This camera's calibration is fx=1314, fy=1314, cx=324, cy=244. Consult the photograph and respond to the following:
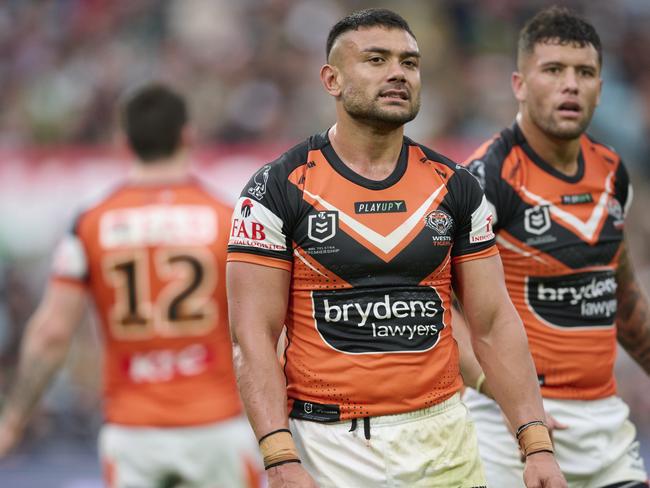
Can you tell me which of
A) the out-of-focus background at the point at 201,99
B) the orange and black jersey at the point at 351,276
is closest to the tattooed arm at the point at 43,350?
the orange and black jersey at the point at 351,276

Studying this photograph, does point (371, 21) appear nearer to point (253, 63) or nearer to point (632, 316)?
point (632, 316)

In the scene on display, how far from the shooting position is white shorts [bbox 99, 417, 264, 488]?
6.60 m

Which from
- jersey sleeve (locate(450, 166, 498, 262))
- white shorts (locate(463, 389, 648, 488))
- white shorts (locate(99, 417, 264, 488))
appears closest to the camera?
jersey sleeve (locate(450, 166, 498, 262))

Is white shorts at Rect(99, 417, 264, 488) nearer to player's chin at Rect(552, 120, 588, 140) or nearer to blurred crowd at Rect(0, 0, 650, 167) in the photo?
player's chin at Rect(552, 120, 588, 140)

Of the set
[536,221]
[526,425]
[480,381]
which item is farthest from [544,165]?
[526,425]

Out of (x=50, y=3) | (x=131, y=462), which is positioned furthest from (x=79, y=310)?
(x=50, y=3)

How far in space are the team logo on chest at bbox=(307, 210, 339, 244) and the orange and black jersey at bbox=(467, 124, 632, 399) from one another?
4.07 ft

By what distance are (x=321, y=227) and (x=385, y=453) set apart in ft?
2.84

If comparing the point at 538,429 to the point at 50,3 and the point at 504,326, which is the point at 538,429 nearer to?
the point at 504,326

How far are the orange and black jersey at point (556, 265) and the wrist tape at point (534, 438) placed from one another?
95 centimetres

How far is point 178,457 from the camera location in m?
6.64

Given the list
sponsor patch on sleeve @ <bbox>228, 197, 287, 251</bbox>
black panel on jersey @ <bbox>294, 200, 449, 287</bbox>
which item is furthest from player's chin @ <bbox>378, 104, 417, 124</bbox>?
sponsor patch on sleeve @ <bbox>228, 197, 287, 251</bbox>

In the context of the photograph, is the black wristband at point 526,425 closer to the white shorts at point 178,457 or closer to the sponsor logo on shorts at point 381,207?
the sponsor logo on shorts at point 381,207

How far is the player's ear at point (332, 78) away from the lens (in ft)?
16.7
